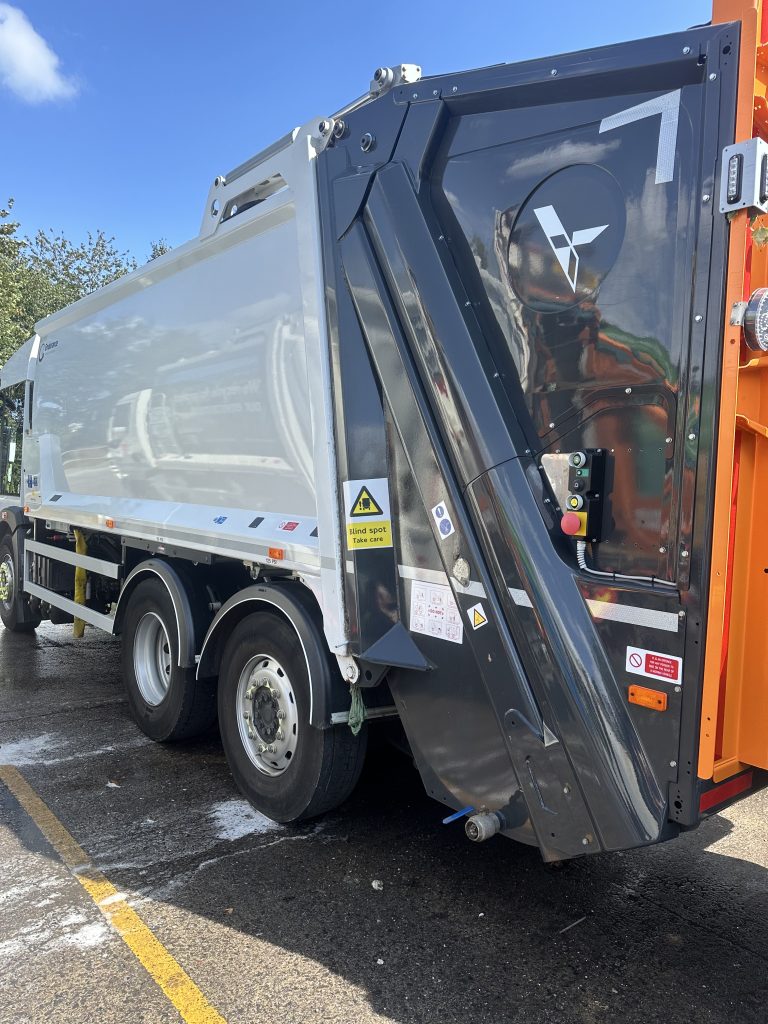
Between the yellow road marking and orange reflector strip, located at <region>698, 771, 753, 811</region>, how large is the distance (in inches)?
67.2

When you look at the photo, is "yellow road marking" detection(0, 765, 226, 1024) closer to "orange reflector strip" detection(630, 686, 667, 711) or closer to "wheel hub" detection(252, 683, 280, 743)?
"wheel hub" detection(252, 683, 280, 743)

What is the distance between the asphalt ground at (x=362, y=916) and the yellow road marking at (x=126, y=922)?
0.01m

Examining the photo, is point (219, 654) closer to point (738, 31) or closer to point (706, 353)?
point (706, 353)

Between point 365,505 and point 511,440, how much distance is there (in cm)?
80

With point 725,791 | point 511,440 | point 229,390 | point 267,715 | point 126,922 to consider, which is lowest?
point 126,922

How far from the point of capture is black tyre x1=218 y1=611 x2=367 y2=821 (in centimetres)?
355

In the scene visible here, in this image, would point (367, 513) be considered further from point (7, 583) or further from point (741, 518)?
point (7, 583)

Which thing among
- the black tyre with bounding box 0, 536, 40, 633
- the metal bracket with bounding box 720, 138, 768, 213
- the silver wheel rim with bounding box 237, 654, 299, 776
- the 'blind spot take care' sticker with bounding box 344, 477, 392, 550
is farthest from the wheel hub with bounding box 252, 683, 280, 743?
the black tyre with bounding box 0, 536, 40, 633

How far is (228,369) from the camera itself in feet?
14.0

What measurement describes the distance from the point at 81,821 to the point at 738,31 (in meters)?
4.30

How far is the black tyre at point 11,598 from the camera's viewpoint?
8422 mm

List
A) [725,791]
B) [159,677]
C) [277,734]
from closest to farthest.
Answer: [725,791]
[277,734]
[159,677]

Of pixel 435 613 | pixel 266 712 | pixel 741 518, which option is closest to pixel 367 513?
pixel 435 613

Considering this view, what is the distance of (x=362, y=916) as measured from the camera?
3104 mm
